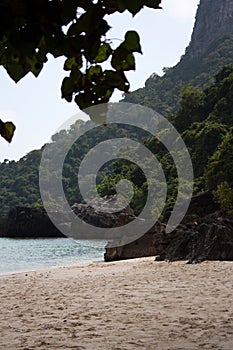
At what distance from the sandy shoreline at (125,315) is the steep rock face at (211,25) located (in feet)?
291

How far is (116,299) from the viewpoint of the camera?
5.98 meters

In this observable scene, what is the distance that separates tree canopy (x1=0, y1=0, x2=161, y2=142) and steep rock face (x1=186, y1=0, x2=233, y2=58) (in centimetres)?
9359

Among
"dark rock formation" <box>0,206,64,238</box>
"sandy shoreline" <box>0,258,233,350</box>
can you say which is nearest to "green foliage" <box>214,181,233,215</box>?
"sandy shoreline" <box>0,258,233,350</box>

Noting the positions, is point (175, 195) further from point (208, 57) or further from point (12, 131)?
point (208, 57)

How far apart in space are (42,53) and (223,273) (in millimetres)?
7121

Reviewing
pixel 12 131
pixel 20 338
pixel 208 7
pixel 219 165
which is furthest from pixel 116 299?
pixel 208 7

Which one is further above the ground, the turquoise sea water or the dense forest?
the dense forest

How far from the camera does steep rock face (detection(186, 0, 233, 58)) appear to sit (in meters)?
93.4

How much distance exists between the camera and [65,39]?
137 cm

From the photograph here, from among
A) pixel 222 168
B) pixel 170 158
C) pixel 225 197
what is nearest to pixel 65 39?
pixel 225 197

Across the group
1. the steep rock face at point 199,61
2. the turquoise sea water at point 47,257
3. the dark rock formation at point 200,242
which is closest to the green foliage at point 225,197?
the turquoise sea water at point 47,257

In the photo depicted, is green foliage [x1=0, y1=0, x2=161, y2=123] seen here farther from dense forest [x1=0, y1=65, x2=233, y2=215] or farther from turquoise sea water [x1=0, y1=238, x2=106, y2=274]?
dense forest [x1=0, y1=65, x2=233, y2=215]

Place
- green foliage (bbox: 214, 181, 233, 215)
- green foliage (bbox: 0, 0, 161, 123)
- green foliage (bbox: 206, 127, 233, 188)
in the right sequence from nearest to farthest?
green foliage (bbox: 0, 0, 161, 123) < green foliage (bbox: 214, 181, 233, 215) < green foliage (bbox: 206, 127, 233, 188)

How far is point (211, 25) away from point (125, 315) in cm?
9743
